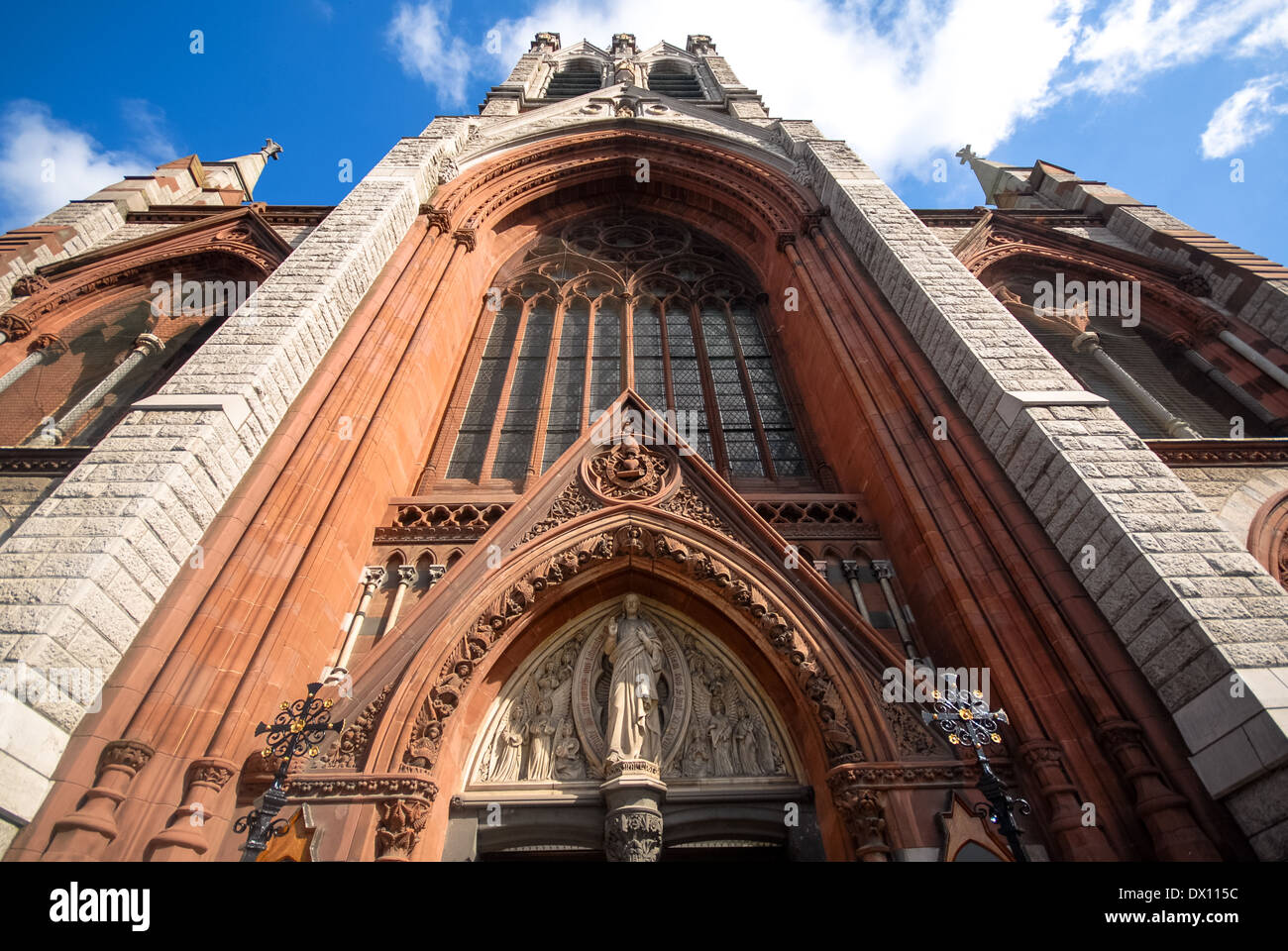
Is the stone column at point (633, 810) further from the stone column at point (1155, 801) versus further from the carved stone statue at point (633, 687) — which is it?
the stone column at point (1155, 801)

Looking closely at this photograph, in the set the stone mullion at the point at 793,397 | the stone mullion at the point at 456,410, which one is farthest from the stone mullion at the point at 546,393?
the stone mullion at the point at 793,397

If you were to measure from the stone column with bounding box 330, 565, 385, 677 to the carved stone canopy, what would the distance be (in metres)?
1.46

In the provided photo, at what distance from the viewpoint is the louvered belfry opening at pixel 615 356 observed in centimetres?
1007

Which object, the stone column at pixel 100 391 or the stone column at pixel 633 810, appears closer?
the stone column at pixel 633 810

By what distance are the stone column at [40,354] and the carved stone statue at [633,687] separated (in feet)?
35.4

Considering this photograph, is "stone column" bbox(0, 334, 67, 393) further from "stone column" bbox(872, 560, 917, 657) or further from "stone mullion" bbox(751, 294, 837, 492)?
"stone column" bbox(872, 560, 917, 657)

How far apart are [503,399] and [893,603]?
22.0 ft

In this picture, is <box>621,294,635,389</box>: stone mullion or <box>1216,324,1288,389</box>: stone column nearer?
<box>1216,324,1288,389</box>: stone column

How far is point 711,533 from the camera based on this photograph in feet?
23.6

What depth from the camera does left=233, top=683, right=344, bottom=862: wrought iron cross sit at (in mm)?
4320

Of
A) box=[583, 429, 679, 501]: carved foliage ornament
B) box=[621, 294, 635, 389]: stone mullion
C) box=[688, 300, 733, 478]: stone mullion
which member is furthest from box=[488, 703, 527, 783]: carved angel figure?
box=[621, 294, 635, 389]: stone mullion

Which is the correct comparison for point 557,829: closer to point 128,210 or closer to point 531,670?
point 531,670

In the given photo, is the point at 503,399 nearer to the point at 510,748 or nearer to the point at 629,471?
the point at 629,471
